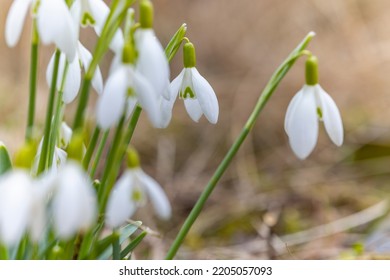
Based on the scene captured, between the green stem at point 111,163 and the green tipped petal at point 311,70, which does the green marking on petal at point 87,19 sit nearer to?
the green stem at point 111,163

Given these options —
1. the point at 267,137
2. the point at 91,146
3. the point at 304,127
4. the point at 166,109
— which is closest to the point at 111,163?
the point at 91,146

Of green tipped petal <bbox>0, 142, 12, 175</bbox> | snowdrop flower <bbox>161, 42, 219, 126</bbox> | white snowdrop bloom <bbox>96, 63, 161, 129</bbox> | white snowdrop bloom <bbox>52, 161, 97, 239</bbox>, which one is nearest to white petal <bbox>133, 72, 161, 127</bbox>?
white snowdrop bloom <bbox>96, 63, 161, 129</bbox>

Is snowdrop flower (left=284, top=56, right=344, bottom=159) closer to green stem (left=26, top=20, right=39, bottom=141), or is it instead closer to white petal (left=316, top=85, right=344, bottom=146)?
white petal (left=316, top=85, right=344, bottom=146)

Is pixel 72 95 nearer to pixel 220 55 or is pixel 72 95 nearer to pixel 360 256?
pixel 360 256

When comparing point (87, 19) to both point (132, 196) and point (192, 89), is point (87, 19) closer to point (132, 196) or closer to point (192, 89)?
point (192, 89)

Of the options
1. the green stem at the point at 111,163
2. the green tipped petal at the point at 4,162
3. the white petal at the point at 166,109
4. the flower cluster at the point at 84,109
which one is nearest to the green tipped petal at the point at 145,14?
the flower cluster at the point at 84,109
